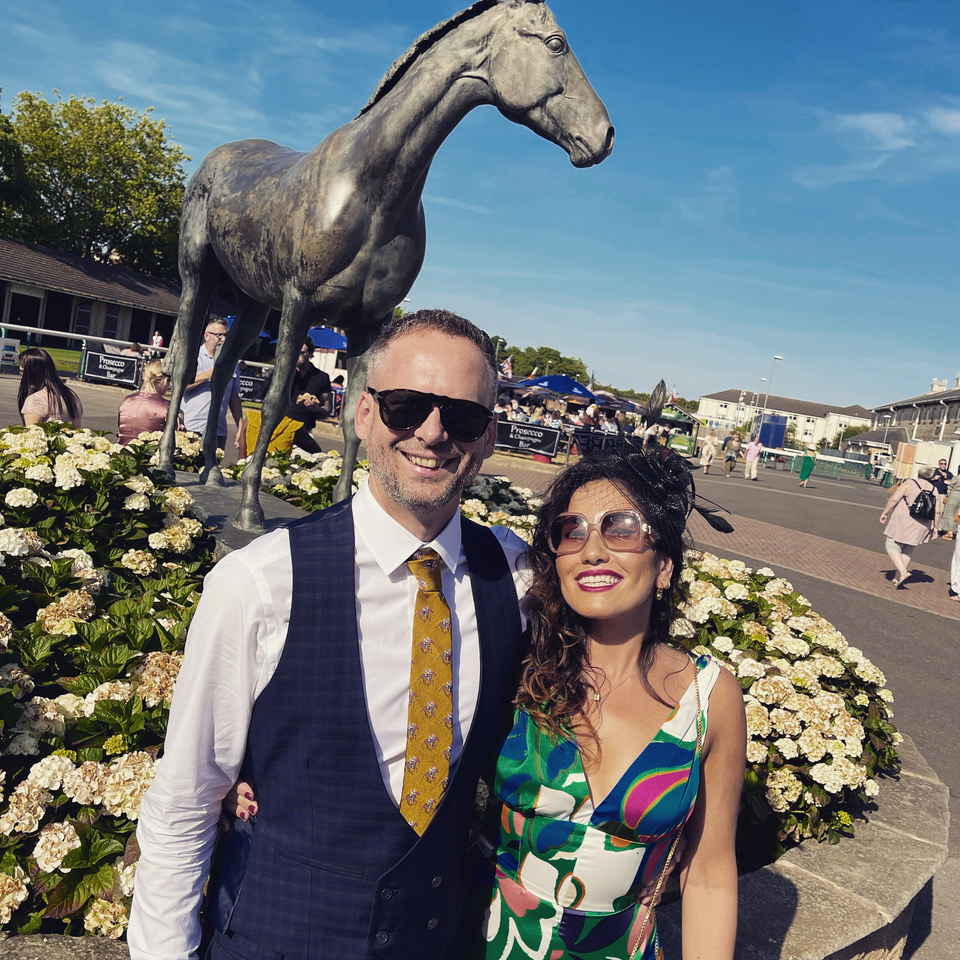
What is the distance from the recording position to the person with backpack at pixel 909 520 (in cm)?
1173

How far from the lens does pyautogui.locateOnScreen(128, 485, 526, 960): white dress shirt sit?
1.55 meters

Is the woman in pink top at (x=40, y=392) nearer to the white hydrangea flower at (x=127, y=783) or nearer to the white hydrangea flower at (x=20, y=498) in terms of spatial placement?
the white hydrangea flower at (x=20, y=498)

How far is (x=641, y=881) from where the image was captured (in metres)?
1.85

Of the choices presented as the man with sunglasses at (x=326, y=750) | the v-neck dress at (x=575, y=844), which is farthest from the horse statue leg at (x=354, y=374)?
the v-neck dress at (x=575, y=844)

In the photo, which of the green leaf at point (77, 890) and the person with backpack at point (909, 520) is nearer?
the green leaf at point (77, 890)

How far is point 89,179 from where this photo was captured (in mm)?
42188

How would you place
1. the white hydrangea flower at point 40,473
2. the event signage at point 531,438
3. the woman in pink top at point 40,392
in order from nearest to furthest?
the white hydrangea flower at point 40,473, the woman in pink top at point 40,392, the event signage at point 531,438

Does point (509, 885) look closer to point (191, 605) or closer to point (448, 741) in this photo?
point (448, 741)

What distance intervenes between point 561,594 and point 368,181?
2.79 m

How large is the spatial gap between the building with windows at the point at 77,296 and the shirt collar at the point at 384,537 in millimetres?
38345

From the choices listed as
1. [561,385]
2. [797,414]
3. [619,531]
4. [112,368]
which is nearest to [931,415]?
[797,414]

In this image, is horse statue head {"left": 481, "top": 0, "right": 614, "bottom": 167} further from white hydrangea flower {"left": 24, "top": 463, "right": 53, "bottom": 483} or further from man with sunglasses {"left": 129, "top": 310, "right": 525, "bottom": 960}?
white hydrangea flower {"left": 24, "top": 463, "right": 53, "bottom": 483}

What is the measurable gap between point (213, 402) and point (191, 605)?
2.79 meters

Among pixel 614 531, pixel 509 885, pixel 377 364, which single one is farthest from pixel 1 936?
pixel 614 531
